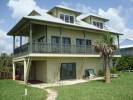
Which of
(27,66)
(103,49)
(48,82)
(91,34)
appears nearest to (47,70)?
(48,82)

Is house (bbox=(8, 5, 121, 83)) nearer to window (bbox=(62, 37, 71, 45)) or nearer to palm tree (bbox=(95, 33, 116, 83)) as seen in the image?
window (bbox=(62, 37, 71, 45))

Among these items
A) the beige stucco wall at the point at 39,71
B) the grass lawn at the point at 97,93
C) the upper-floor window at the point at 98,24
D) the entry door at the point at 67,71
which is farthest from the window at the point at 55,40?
the upper-floor window at the point at 98,24

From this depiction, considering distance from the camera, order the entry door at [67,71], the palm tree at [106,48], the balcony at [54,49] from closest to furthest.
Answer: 1. the palm tree at [106,48]
2. the balcony at [54,49]
3. the entry door at [67,71]

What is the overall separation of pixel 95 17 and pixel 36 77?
13923 mm

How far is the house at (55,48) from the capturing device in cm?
2103

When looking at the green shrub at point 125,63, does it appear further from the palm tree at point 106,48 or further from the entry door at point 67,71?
the palm tree at point 106,48

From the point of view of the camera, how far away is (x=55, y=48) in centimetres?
2211

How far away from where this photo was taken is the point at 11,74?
93.1 feet

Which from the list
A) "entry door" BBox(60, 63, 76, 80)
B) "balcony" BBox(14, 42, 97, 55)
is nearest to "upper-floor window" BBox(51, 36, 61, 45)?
"balcony" BBox(14, 42, 97, 55)

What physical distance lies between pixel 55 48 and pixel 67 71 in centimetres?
448

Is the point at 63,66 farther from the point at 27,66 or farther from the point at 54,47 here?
the point at 27,66

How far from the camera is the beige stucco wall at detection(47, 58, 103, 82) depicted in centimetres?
2317

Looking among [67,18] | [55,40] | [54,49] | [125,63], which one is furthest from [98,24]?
[54,49]

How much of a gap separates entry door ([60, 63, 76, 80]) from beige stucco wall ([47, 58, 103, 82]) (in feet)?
1.69
